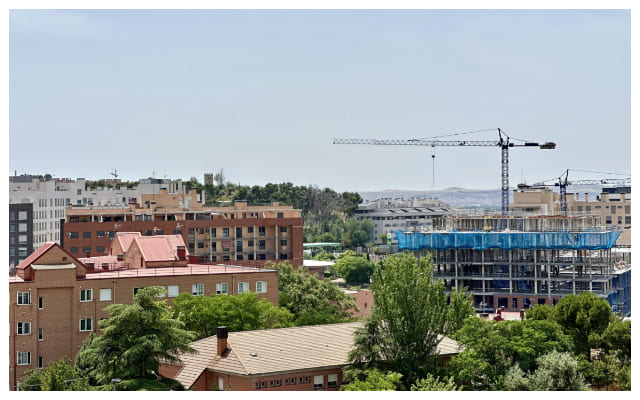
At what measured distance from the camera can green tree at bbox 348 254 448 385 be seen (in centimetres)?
3581

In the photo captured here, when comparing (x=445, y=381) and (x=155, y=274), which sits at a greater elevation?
(x=155, y=274)

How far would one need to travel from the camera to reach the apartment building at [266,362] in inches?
1345

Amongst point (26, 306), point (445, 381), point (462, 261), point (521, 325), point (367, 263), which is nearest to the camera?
point (445, 381)

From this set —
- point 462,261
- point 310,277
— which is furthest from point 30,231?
point 310,277

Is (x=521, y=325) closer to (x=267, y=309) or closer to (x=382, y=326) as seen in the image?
(x=382, y=326)

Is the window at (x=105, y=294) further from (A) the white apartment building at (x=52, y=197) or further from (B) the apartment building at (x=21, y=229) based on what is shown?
(B) the apartment building at (x=21, y=229)

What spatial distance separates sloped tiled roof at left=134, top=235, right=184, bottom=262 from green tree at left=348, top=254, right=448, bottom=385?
17.2 meters

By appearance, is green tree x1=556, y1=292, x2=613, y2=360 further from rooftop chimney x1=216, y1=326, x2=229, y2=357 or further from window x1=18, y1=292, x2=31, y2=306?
window x1=18, y1=292, x2=31, y2=306

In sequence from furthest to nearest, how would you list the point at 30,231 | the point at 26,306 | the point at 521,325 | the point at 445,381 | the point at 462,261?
the point at 30,231, the point at 462,261, the point at 26,306, the point at 521,325, the point at 445,381

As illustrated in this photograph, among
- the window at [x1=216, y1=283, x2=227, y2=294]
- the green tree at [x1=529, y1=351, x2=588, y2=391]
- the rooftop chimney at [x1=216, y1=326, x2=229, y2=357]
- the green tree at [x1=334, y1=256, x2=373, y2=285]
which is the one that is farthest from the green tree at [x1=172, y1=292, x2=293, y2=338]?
the green tree at [x1=334, y1=256, x2=373, y2=285]

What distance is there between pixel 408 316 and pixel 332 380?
3729 millimetres

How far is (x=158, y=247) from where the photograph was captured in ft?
178

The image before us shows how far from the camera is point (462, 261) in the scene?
321 ft
